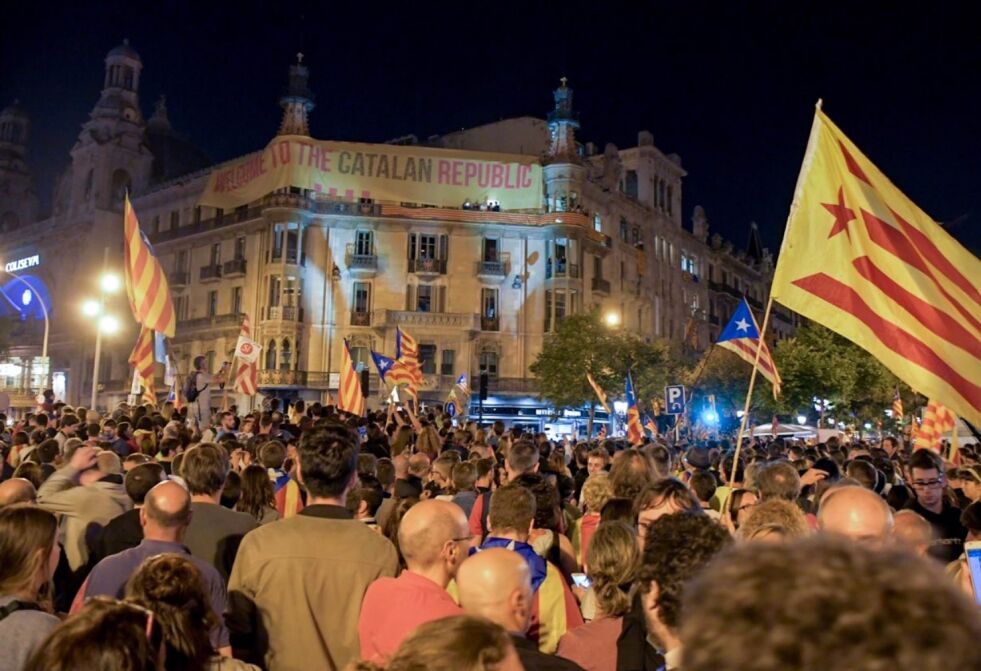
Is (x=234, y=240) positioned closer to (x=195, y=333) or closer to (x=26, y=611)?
(x=195, y=333)

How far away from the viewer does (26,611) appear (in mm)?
3412

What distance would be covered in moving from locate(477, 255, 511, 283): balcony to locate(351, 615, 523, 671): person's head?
4889 centimetres

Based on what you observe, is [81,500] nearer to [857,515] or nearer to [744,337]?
[857,515]

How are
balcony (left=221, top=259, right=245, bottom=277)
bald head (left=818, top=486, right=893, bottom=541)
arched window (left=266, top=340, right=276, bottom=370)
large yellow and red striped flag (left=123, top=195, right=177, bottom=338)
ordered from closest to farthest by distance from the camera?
bald head (left=818, top=486, right=893, bottom=541) → large yellow and red striped flag (left=123, top=195, right=177, bottom=338) → arched window (left=266, top=340, right=276, bottom=370) → balcony (left=221, top=259, right=245, bottom=277)

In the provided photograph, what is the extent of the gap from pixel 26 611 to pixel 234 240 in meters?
52.7

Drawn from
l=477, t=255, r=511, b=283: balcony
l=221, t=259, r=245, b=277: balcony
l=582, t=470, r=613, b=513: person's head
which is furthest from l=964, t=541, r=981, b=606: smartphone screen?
l=221, t=259, r=245, b=277: balcony

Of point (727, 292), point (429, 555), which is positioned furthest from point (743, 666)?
point (727, 292)

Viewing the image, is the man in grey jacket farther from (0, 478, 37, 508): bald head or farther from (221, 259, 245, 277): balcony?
(221, 259, 245, 277): balcony

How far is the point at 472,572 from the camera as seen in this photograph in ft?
10.7

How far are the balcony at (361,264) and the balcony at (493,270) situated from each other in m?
6.25

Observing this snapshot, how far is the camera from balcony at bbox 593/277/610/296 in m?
53.8

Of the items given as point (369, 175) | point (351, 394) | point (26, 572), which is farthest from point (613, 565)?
point (369, 175)

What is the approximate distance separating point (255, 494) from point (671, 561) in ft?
14.8

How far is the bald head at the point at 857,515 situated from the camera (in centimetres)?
398
